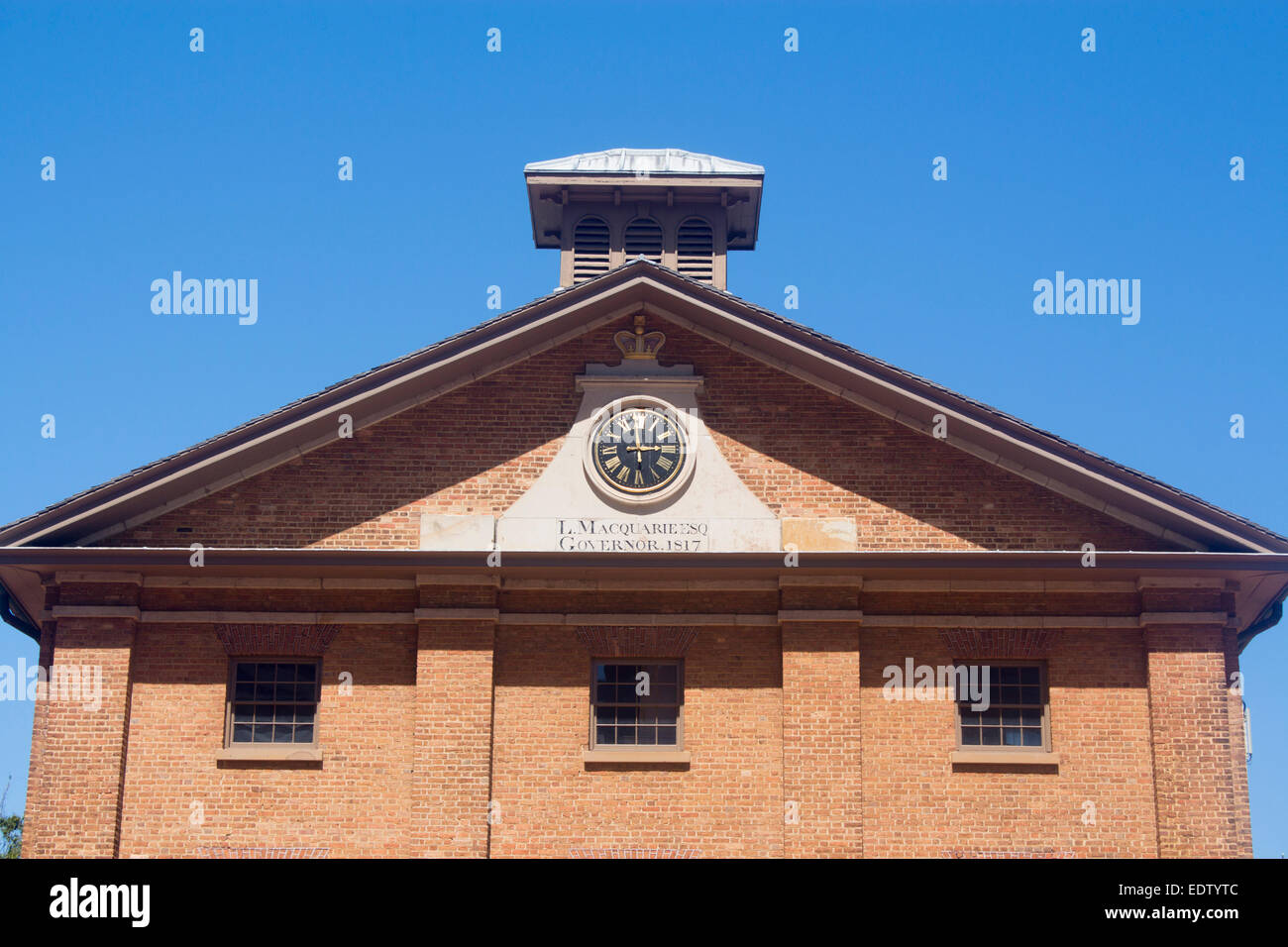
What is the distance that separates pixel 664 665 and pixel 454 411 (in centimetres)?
412

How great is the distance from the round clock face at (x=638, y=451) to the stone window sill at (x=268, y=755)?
4834mm

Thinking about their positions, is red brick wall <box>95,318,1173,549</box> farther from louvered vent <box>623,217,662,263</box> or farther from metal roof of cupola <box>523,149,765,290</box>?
louvered vent <box>623,217,662,263</box>

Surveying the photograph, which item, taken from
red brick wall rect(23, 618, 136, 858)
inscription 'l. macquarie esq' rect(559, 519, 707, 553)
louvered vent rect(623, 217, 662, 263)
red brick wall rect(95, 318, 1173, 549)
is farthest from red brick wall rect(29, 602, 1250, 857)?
louvered vent rect(623, 217, 662, 263)

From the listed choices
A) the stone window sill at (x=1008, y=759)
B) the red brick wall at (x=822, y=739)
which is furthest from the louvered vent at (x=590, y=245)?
the stone window sill at (x=1008, y=759)

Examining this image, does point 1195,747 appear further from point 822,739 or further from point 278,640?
point 278,640

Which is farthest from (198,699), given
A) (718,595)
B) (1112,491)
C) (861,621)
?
(1112,491)

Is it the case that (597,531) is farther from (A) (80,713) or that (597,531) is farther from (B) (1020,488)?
(A) (80,713)

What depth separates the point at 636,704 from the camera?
19672mm

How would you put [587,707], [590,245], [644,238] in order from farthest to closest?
[644,238] < [590,245] < [587,707]

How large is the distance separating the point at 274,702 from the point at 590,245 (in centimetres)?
1021

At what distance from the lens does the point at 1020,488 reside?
65.5 ft

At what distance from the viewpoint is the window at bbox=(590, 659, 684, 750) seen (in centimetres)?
1953

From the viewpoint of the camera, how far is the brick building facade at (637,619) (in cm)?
1902

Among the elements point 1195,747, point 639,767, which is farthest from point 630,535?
point 1195,747
